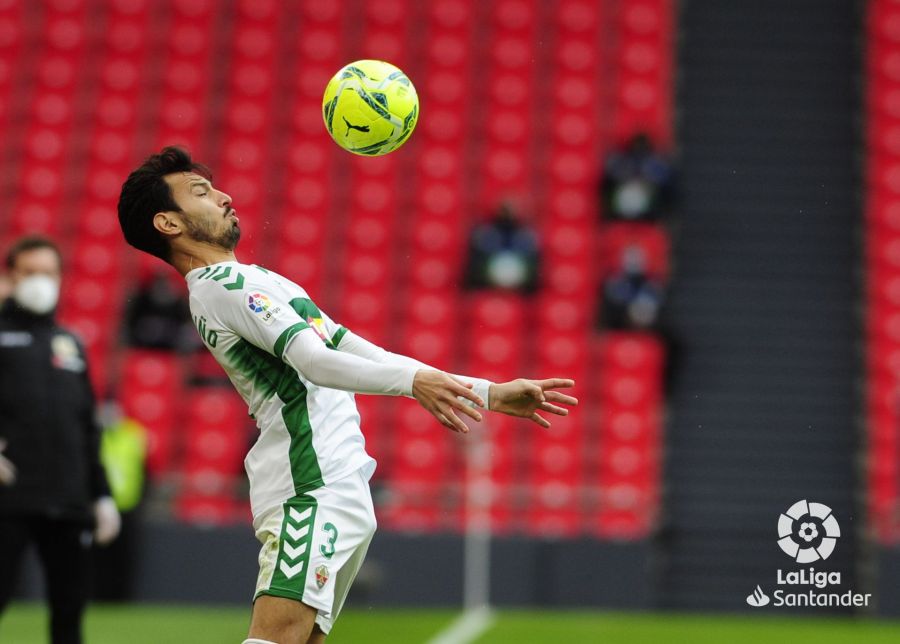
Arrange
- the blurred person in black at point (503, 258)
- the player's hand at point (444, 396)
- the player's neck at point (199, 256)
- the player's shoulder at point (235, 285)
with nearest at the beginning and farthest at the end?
the player's hand at point (444, 396), the player's shoulder at point (235, 285), the player's neck at point (199, 256), the blurred person in black at point (503, 258)

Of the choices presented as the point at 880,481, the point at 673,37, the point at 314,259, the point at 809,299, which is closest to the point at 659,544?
the point at 880,481

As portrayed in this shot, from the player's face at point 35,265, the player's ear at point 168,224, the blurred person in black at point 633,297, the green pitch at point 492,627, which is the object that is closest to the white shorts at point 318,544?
the player's ear at point 168,224

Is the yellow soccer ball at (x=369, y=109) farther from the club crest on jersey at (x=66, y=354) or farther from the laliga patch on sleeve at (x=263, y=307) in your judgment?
the club crest on jersey at (x=66, y=354)

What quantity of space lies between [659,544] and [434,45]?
722 cm

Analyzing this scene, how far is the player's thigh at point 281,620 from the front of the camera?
12.7ft

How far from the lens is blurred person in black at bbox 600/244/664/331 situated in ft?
46.3

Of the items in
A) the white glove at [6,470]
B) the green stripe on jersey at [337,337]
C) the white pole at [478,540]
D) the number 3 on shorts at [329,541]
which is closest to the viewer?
the number 3 on shorts at [329,541]

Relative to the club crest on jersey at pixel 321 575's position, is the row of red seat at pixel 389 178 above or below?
above

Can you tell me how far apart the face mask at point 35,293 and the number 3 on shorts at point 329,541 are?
2.38 m

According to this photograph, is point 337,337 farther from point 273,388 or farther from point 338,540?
point 338,540

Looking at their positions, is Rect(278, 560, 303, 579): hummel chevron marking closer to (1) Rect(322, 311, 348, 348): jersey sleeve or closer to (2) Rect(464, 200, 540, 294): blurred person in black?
(1) Rect(322, 311, 348, 348): jersey sleeve

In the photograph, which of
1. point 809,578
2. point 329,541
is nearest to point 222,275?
point 329,541

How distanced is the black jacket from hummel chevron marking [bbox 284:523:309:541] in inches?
79.4

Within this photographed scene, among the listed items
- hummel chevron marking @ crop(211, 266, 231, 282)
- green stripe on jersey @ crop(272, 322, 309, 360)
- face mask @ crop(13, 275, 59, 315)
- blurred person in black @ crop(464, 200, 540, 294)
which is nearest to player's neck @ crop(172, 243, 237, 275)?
hummel chevron marking @ crop(211, 266, 231, 282)
